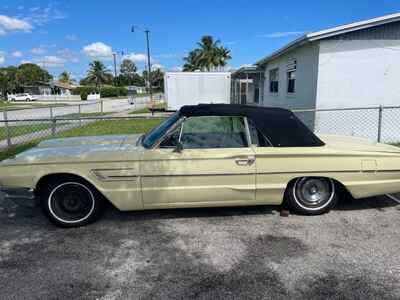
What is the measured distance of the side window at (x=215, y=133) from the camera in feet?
12.5

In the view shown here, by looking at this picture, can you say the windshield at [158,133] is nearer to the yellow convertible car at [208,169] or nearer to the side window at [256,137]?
the yellow convertible car at [208,169]

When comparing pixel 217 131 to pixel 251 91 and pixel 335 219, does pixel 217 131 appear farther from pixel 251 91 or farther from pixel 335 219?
pixel 251 91

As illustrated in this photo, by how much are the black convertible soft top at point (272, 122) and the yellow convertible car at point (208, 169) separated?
0.04ft

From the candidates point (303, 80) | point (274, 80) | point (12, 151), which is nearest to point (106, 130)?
point (12, 151)

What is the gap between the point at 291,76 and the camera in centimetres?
1195

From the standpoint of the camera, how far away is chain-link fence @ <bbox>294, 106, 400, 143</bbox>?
941cm

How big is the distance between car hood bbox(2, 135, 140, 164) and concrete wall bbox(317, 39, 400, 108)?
699 cm

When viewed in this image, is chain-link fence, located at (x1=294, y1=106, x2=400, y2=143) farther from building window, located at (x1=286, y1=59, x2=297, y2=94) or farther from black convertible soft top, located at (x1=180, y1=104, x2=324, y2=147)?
black convertible soft top, located at (x1=180, y1=104, x2=324, y2=147)

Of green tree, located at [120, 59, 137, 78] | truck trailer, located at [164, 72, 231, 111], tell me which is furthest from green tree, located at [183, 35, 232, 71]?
green tree, located at [120, 59, 137, 78]

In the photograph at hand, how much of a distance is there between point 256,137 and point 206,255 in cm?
154

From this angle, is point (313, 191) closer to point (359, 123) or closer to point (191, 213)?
point (191, 213)

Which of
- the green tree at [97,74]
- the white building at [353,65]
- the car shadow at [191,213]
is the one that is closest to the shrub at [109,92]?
the green tree at [97,74]

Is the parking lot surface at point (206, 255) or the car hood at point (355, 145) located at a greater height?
the car hood at point (355, 145)

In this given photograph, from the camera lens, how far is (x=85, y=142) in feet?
14.2
